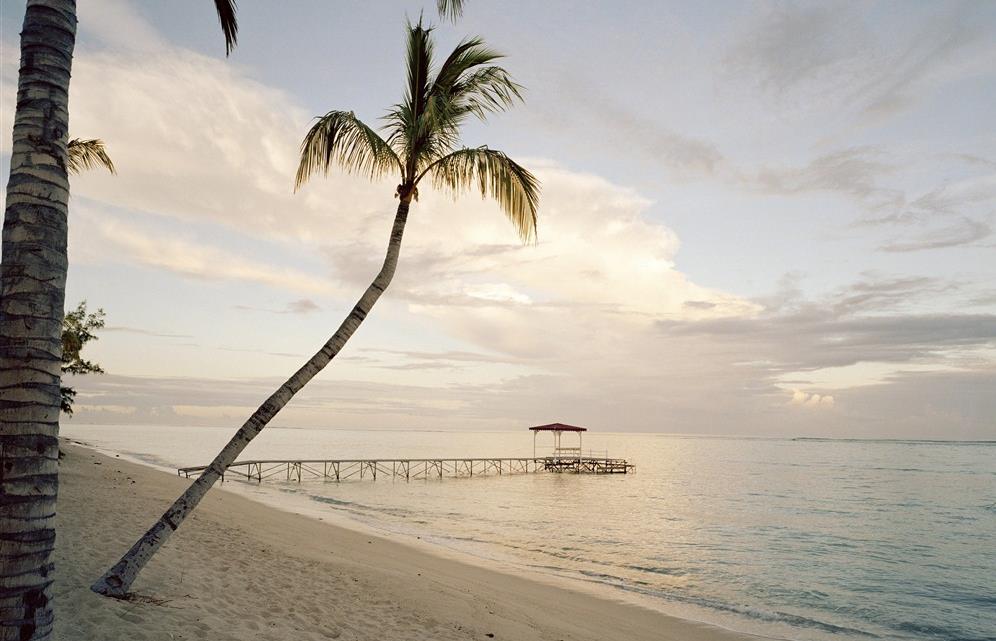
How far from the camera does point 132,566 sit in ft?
22.2

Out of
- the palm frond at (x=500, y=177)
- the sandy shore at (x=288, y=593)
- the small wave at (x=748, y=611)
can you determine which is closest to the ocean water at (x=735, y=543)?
the small wave at (x=748, y=611)

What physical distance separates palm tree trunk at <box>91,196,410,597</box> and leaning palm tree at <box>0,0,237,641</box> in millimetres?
2345

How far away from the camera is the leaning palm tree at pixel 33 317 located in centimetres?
385


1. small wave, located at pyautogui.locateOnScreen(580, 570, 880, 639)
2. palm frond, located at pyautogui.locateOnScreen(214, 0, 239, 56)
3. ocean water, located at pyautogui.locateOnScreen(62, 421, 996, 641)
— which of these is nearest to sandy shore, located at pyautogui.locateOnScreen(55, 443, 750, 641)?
small wave, located at pyautogui.locateOnScreen(580, 570, 880, 639)

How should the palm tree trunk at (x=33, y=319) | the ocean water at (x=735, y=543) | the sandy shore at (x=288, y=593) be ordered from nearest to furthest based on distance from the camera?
1. the palm tree trunk at (x=33, y=319)
2. the sandy shore at (x=288, y=593)
3. the ocean water at (x=735, y=543)

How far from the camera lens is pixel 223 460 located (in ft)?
23.1

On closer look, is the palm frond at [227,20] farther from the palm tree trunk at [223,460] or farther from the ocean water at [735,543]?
the ocean water at [735,543]

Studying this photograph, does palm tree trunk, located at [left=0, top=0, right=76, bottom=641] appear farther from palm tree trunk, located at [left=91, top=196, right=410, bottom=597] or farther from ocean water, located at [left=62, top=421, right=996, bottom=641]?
ocean water, located at [left=62, top=421, right=996, bottom=641]

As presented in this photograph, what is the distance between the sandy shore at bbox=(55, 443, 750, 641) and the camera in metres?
6.58

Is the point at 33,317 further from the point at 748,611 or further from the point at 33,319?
the point at 748,611

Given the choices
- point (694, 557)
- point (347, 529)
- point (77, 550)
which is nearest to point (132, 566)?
point (77, 550)

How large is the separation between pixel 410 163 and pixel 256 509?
757 inches

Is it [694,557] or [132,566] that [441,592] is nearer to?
[132,566]

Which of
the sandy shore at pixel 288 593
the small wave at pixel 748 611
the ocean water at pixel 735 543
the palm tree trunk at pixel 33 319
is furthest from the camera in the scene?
the ocean water at pixel 735 543
